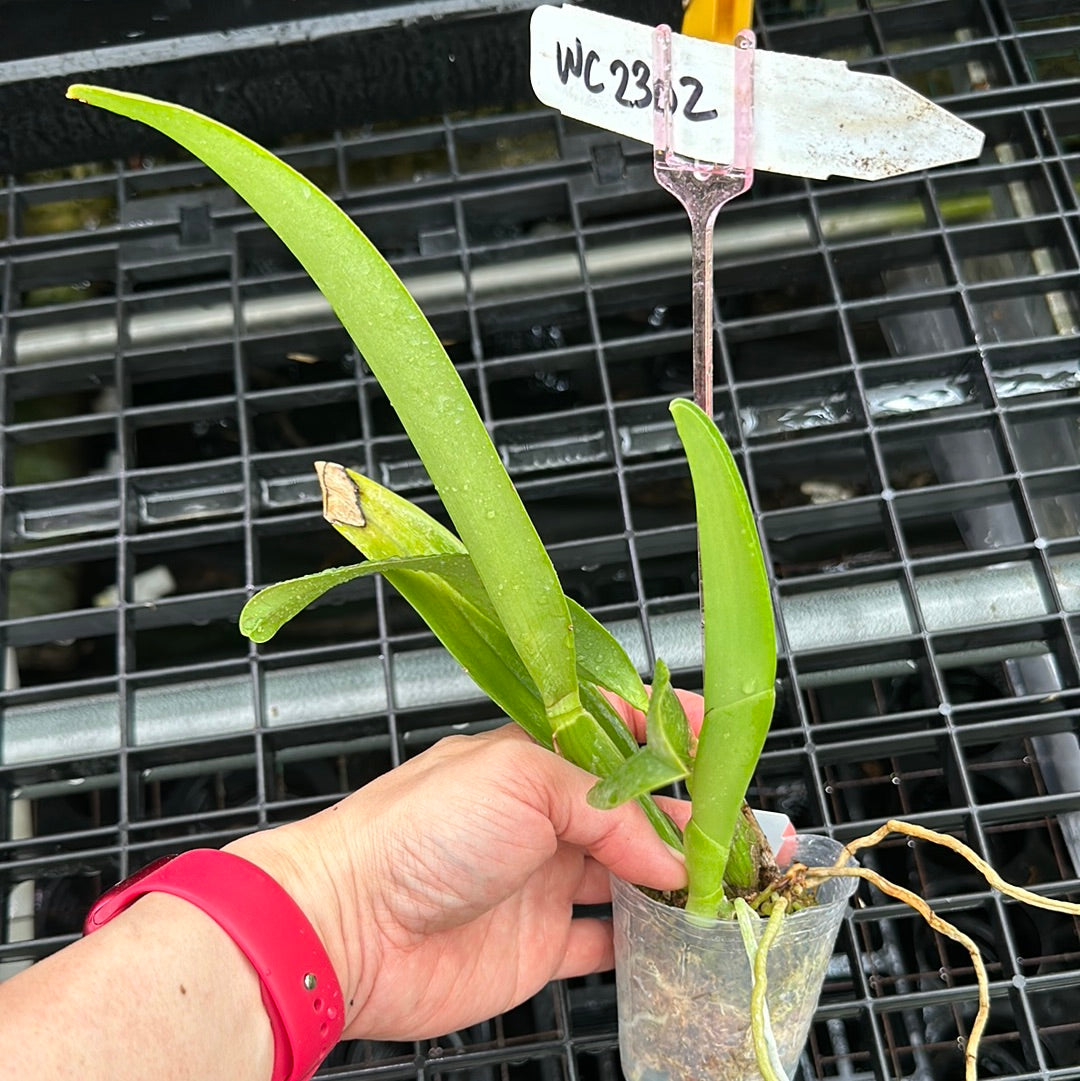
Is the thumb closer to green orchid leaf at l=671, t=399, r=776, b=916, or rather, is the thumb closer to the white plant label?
green orchid leaf at l=671, t=399, r=776, b=916

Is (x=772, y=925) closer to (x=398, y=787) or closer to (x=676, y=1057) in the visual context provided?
(x=676, y=1057)

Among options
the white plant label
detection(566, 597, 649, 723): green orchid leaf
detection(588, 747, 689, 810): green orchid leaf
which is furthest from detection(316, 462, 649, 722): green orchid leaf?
the white plant label

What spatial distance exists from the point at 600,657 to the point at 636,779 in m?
0.16

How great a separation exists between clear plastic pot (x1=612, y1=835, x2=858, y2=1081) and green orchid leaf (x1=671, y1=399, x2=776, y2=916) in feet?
0.24

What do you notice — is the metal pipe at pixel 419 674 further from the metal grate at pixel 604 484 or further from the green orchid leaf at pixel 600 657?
the green orchid leaf at pixel 600 657

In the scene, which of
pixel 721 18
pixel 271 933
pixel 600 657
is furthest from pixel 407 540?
pixel 721 18

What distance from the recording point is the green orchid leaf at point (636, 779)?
0.50 metres

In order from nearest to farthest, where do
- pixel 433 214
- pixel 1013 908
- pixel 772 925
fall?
pixel 772 925
pixel 1013 908
pixel 433 214

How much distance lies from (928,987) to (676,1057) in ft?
1.00

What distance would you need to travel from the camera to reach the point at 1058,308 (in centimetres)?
91

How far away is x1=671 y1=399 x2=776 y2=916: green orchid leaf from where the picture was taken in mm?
490


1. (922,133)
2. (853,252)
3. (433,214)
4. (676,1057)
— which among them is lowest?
(676,1057)

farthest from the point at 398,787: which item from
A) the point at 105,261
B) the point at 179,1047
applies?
the point at 105,261

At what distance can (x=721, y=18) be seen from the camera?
633 mm
